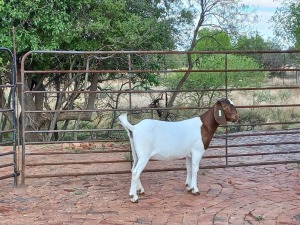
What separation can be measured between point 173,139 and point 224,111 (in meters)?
0.69

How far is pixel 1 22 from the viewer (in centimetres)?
882

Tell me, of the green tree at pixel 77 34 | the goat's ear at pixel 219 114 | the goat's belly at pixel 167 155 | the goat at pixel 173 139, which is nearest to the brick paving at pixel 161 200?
the goat at pixel 173 139

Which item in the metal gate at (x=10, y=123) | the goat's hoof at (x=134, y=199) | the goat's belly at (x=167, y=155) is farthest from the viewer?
the metal gate at (x=10, y=123)

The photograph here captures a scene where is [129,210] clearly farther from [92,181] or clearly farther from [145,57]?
[145,57]

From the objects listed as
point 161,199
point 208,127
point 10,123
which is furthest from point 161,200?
point 10,123

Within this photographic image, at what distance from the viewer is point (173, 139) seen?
477cm

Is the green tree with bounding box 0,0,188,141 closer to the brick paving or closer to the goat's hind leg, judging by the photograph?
the brick paving

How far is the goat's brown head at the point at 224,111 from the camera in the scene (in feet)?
16.3

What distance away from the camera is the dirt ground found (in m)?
4.12

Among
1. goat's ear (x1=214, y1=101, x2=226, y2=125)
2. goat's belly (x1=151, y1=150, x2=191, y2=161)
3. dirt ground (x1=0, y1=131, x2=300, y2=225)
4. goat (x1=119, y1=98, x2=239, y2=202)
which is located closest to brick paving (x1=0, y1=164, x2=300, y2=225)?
dirt ground (x1=0, y1=131, x2=300, y2=225)

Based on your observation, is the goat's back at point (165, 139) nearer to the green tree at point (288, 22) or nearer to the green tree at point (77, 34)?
the green tree at point (77, 34)

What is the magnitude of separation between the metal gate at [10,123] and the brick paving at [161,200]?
1.14 feet

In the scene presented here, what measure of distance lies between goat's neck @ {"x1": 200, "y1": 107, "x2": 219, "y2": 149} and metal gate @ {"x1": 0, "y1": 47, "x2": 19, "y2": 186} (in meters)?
2.22

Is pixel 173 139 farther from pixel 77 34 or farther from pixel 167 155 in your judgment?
pixel 77 34
